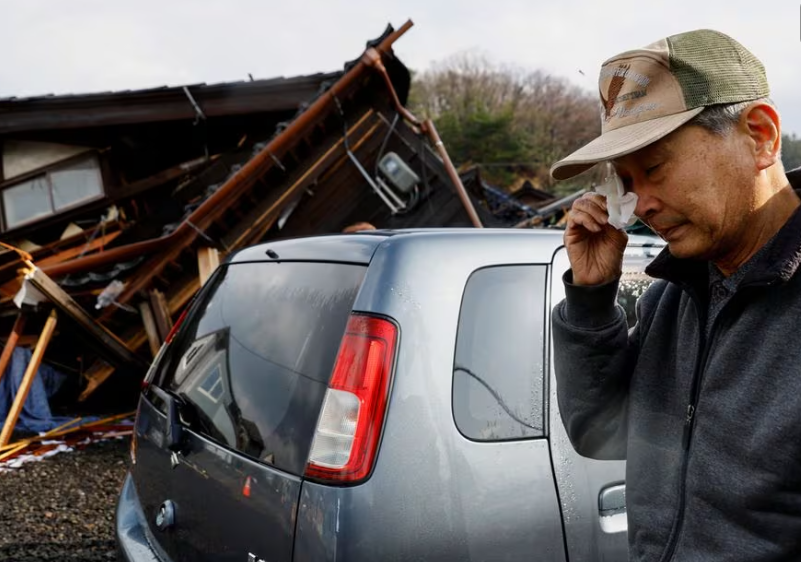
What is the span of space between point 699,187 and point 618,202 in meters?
0.20

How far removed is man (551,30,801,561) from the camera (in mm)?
1094

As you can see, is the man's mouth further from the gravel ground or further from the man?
the gravel ground

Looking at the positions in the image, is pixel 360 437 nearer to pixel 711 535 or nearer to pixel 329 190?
pixel 711 535

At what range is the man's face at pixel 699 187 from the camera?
1196mm

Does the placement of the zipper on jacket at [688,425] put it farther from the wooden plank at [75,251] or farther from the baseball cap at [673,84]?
the wooden plank at [75,251]

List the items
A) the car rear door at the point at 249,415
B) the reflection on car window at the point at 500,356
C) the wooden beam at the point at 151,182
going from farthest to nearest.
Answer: the wooden beam at the point at 151,182
the reflection on car window at the point at 500,356
the car rear door at the point at 249,415

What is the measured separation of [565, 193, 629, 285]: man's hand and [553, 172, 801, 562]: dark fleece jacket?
3 cm

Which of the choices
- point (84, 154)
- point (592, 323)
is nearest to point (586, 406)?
point (592, 323)

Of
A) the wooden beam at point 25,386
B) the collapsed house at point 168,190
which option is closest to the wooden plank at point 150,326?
the collapsed house at point 168,190

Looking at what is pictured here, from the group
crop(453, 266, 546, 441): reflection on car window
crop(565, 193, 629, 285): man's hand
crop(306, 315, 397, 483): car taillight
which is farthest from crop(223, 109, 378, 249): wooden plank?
crop(565, 193, 629, 285): man's hand

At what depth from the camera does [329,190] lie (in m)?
8.08

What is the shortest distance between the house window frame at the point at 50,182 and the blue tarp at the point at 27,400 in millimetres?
3416

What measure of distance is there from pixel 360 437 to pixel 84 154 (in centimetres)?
900

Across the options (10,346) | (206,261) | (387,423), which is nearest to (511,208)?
(206,261)
